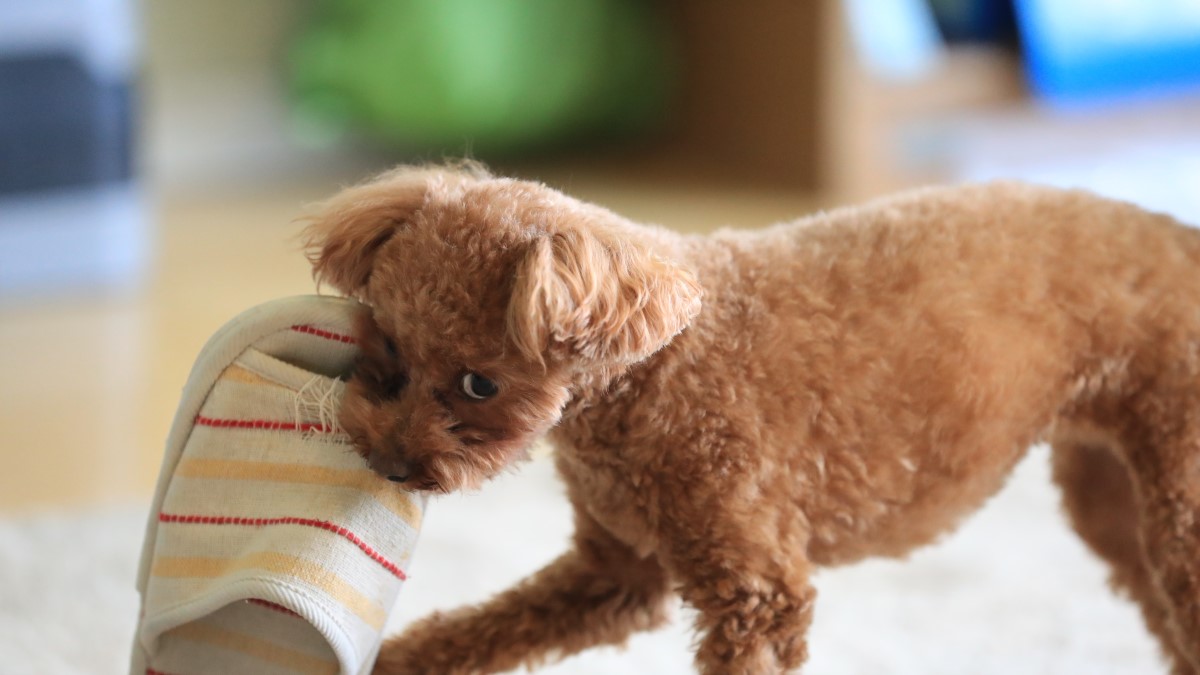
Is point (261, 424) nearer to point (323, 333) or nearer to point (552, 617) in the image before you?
point (323, 333)

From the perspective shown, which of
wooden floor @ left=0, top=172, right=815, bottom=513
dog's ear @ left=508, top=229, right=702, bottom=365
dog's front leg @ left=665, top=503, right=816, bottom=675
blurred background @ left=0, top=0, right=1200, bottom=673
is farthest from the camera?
blurred background @ left=0, top=0, right=1200, bottom=673

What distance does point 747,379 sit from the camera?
0.93m

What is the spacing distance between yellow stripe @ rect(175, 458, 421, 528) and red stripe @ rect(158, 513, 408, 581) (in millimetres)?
28

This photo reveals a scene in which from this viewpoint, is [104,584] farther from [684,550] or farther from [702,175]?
[702,175]

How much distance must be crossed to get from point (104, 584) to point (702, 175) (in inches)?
87.8

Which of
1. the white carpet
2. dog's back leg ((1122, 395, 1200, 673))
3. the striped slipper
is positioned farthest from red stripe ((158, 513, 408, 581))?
dog's back leg ((1122, 395, 1200, 673))

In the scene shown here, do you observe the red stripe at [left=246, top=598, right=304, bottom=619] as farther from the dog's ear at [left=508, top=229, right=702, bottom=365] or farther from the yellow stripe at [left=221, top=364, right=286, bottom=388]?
the dog's ear at [left=508, top=229, right=702, bottom=365]

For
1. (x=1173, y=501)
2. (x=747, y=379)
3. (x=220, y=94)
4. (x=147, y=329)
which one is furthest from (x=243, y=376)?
(x=220, y=94)

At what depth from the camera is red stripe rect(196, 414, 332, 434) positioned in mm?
922

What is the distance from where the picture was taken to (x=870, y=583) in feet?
4.72

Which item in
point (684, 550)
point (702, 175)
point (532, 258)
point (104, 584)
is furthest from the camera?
point (702, 175)

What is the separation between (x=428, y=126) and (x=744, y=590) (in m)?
2.48

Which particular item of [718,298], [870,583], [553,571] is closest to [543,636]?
[553,571]

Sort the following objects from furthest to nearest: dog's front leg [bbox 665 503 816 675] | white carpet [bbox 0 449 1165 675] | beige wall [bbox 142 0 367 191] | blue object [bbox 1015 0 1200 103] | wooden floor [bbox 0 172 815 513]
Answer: beige wall [bbox 142 0 367 191] → blue object [bbox 1015 0 1200 103] → wooden floor [bbox 0 172 815 513] → white carpet [bbox 0 449 1165 675] → dog's front leg [bbox 665 503 816 675]
